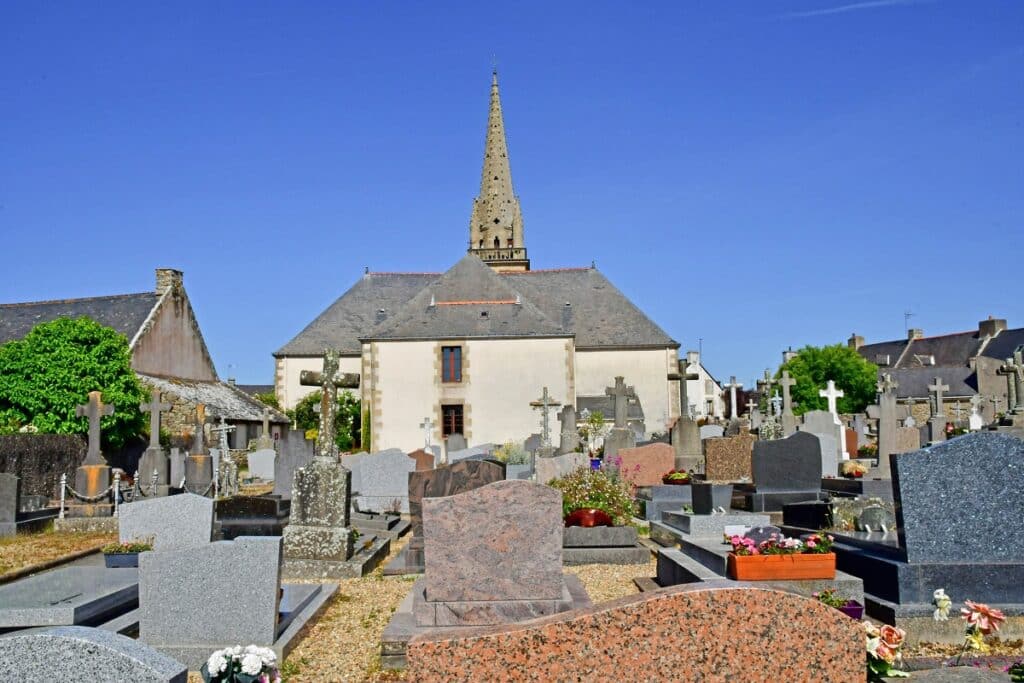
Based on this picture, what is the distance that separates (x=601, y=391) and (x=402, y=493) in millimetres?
21197

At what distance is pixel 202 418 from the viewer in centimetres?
2255

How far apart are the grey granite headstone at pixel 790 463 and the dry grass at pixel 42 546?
9.76 meters

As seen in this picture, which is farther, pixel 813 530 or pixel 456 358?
pixel 456 358

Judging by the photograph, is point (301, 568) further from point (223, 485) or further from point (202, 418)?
point (202, 418)

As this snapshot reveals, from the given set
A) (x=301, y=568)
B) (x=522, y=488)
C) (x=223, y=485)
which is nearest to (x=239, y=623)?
(x=522, y=488)

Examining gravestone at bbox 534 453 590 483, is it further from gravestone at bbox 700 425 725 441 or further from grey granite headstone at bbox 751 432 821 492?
gravestone at bbox 700 425 725 441

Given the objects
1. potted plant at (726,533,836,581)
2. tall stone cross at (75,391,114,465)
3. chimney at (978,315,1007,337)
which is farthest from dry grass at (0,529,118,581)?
chimney at (978,315,1007,337)

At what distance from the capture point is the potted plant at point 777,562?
6.75 meters

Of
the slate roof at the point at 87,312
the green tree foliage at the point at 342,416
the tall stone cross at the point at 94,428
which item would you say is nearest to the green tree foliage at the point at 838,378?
the green tree foliage at the point at 342,416

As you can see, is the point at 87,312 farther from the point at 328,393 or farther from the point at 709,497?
the point at 709,497

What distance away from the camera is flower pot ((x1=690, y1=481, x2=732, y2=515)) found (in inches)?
462

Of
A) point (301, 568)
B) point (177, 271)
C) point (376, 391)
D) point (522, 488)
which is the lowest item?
point (301, 568)

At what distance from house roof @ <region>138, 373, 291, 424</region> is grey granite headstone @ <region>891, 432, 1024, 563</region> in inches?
1055

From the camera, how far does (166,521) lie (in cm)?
922
